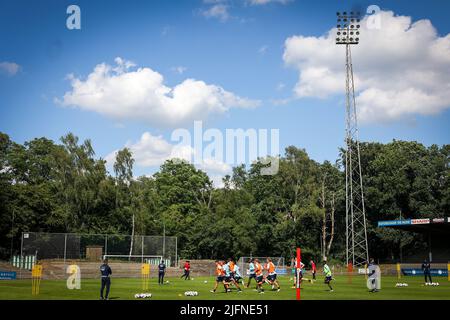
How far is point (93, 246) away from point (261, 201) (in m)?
37.4

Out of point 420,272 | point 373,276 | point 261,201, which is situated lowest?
point 420,272

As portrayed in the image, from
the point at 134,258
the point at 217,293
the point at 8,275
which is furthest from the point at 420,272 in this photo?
the point at 8,275

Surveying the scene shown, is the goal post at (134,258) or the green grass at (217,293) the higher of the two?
the goal post at (134,258)

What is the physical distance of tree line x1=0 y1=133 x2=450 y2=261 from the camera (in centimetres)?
7269

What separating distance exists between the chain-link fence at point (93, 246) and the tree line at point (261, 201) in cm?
1678

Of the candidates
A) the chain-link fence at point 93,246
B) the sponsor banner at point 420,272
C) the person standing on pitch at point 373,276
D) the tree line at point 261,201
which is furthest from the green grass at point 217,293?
the tree line at point 261,201

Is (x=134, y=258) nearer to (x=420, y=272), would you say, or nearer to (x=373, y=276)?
(x=373, y=276)

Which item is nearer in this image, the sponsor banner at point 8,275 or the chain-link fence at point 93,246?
the sponsor banner at point 8,275

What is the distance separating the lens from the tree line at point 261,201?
72688mm

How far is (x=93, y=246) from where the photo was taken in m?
50.5

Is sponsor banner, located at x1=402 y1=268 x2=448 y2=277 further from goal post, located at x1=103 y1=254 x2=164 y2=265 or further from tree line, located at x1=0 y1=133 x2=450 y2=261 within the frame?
goal post, located at x1=103 y1=254 x2=164 y2=265

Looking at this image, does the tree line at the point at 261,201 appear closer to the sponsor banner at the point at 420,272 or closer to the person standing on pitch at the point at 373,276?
the sponsor banner at the point at 420,272
